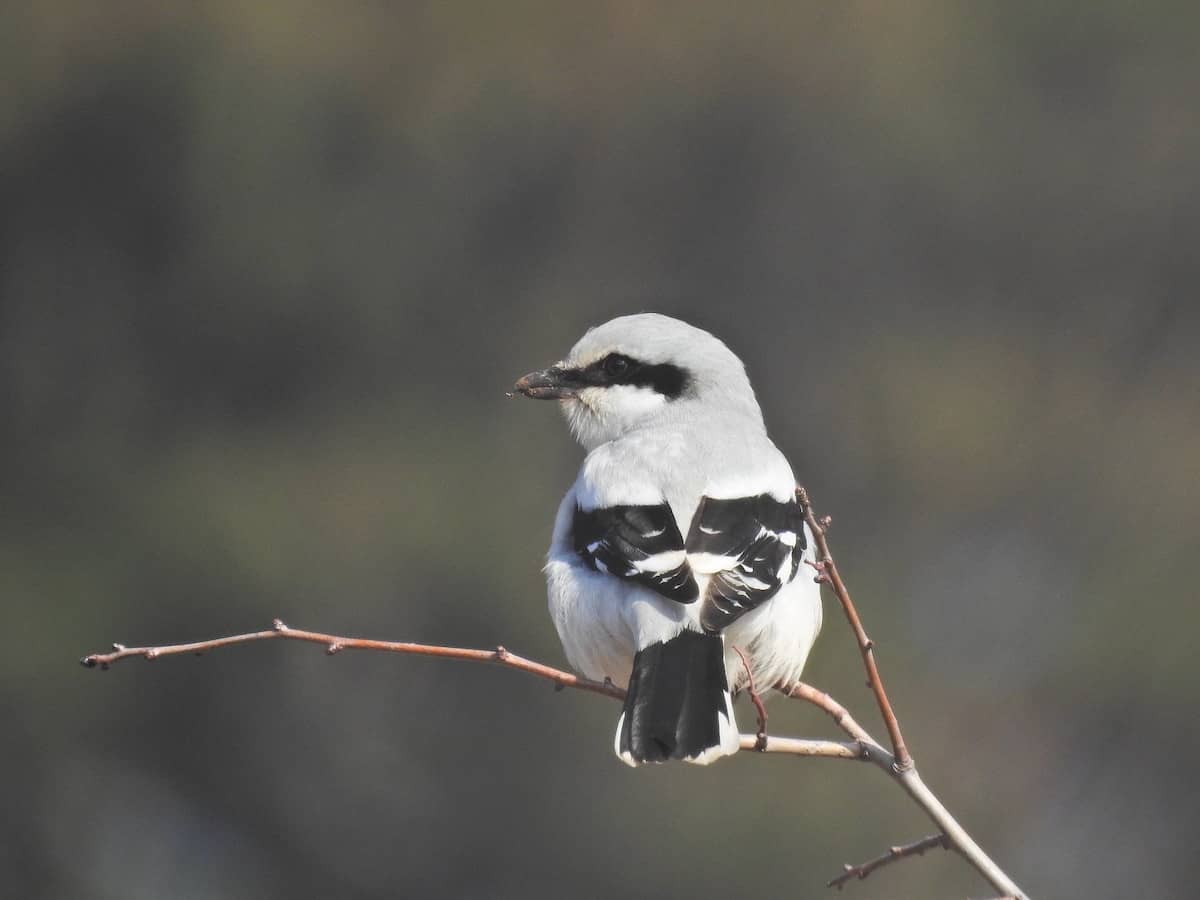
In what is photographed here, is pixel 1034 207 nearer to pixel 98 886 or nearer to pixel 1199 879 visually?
pixel 1199 879

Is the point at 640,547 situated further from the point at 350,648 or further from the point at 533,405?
the point at 533,405

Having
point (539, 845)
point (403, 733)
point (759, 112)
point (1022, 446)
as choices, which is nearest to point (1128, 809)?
point (1022, 446)

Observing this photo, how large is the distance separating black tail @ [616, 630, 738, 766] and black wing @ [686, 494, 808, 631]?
0.13 metres

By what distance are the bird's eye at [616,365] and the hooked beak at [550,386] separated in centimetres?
8

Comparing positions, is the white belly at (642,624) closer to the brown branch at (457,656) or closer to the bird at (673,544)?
the bird at (673,544)

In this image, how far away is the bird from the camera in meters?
2.61

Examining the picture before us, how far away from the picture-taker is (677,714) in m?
2.51

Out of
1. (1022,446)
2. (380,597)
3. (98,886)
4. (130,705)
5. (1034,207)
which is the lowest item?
(98,886)

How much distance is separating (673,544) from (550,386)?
734 millimetres

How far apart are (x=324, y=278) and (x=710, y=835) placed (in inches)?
191

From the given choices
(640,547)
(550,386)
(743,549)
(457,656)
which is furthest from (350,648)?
(550,386)

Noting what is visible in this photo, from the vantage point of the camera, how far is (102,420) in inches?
460

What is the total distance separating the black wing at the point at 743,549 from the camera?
2.78 metres

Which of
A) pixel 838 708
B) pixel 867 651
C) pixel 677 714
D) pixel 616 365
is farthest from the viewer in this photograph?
pixel 616 365
